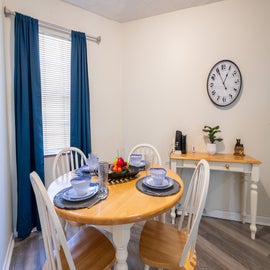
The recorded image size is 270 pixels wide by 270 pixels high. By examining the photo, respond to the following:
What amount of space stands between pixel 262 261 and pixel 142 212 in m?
1.49

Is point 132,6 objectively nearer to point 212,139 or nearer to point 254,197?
point 212,139

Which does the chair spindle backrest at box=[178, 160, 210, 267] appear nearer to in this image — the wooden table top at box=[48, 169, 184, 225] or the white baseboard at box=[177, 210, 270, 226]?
the wooden table top at box=[48, 169, 184, 225]

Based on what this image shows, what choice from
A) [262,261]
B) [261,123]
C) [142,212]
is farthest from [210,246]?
[261,123]

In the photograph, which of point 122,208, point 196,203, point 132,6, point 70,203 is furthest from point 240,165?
point 132,6

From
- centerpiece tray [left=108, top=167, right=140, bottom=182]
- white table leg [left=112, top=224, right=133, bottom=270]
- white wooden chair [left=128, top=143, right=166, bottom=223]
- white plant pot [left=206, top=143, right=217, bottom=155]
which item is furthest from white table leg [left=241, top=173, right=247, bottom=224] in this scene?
white table leg [left=112, top=224, right=133, bottom=270]

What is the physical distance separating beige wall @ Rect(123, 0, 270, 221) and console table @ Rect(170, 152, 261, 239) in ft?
0.89

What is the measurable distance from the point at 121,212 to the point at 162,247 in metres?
0.44

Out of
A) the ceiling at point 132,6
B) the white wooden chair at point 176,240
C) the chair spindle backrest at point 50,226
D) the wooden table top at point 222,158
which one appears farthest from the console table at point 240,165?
the ceiling at point 132,6

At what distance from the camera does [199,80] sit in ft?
8.24

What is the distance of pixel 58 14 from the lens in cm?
228

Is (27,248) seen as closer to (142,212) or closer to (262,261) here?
(142,212)

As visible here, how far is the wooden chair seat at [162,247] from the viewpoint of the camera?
110 centimetres

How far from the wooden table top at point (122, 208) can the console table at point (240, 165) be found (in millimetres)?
984

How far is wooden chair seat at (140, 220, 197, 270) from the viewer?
1.10 metres
